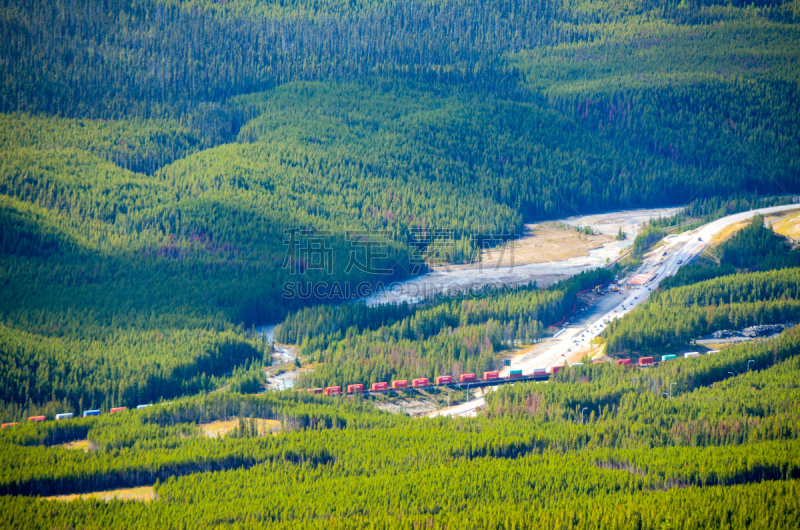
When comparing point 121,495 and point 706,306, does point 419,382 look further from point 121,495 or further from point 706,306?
point 706,306

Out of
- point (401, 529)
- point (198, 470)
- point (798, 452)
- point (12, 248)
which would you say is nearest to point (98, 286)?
point (12, 248)

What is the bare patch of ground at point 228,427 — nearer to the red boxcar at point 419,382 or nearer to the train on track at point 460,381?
the train on track at point 460,381

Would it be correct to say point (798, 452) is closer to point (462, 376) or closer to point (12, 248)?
point (462, 376)

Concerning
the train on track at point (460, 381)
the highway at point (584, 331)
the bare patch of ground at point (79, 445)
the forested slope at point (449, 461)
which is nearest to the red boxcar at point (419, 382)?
the train on track at point (460, 381)

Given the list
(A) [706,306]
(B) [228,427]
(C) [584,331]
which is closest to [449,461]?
(B) [228,427]

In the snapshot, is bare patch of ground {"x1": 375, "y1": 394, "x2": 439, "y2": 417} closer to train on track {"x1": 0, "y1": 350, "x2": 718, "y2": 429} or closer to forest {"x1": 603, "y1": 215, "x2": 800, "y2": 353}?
train on track {"x1": 0, "y1": 350, "x2": 718, "y2": 429}
